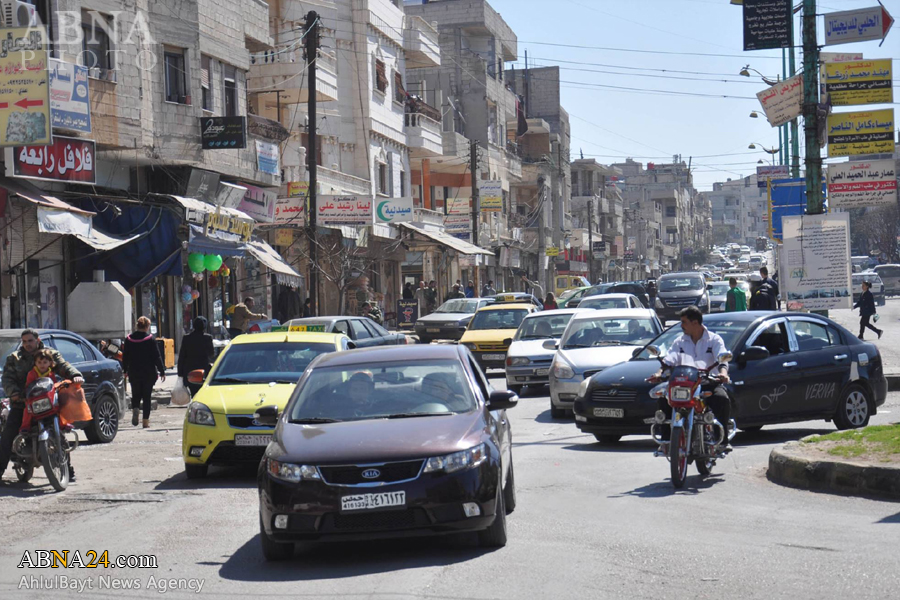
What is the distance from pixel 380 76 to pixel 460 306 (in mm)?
12623

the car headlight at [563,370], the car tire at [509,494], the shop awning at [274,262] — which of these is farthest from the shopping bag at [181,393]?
the shop awning at [274,262]

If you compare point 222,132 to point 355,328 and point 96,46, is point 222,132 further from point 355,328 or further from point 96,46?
point 355,328

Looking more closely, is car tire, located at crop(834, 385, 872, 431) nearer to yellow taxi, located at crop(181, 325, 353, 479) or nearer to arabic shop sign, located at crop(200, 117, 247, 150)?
yellow taxi, located at crop(181, 325, 353, 479)

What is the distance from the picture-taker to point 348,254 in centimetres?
4088

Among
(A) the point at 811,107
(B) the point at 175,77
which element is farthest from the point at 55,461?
(B) the point at 175,77

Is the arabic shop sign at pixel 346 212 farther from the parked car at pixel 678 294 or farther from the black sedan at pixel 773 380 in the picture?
the black sedan at pixel 773 380

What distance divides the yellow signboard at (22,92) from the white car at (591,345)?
30.8 ft

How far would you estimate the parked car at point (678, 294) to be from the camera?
4750 cm

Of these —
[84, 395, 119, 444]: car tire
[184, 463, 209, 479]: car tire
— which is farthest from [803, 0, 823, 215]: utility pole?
[84, 395, 119, 444]: car tire

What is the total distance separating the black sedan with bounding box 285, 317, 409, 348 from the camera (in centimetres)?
2113

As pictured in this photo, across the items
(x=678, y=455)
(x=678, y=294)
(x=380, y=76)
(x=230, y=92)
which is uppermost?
(x=380, y=76)

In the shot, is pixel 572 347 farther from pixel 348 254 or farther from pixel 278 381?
pixel 348 254

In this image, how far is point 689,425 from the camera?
11.1 metres

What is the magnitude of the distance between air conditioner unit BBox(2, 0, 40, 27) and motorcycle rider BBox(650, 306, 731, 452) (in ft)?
51.3
